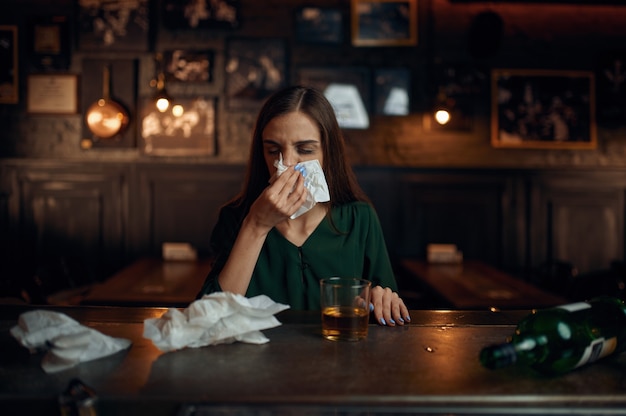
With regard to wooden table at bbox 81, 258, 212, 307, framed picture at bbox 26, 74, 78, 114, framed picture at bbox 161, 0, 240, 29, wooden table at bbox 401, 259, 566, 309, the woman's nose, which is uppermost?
framed picture at bbox 161, 0, 240, 29

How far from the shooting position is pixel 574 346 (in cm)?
101

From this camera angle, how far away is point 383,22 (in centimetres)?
466

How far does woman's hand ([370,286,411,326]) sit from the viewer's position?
132 centimetres

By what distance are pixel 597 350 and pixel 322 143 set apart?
45.5 inches

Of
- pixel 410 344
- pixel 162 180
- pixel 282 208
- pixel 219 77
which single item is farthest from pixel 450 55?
pixel 410 344

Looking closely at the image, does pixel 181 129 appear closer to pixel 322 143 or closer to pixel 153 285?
pixel 153 285

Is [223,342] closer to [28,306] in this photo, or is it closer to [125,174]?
[28,306]

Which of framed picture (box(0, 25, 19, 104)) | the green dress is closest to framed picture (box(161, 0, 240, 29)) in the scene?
framed picture (box(0, 25, 19, 104))

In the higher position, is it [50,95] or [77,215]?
[50,95]

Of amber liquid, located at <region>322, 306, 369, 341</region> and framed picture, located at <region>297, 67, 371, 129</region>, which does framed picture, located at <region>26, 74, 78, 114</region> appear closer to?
framed picture, located at <region>297, 67, 371, 129</region>

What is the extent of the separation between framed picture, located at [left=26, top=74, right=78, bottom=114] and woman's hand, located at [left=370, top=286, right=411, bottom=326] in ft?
13.1

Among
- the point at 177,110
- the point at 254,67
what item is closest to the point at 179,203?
the point at 177,110

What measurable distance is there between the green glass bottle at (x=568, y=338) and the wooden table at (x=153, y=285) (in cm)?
217

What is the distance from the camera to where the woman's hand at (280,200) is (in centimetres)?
158
